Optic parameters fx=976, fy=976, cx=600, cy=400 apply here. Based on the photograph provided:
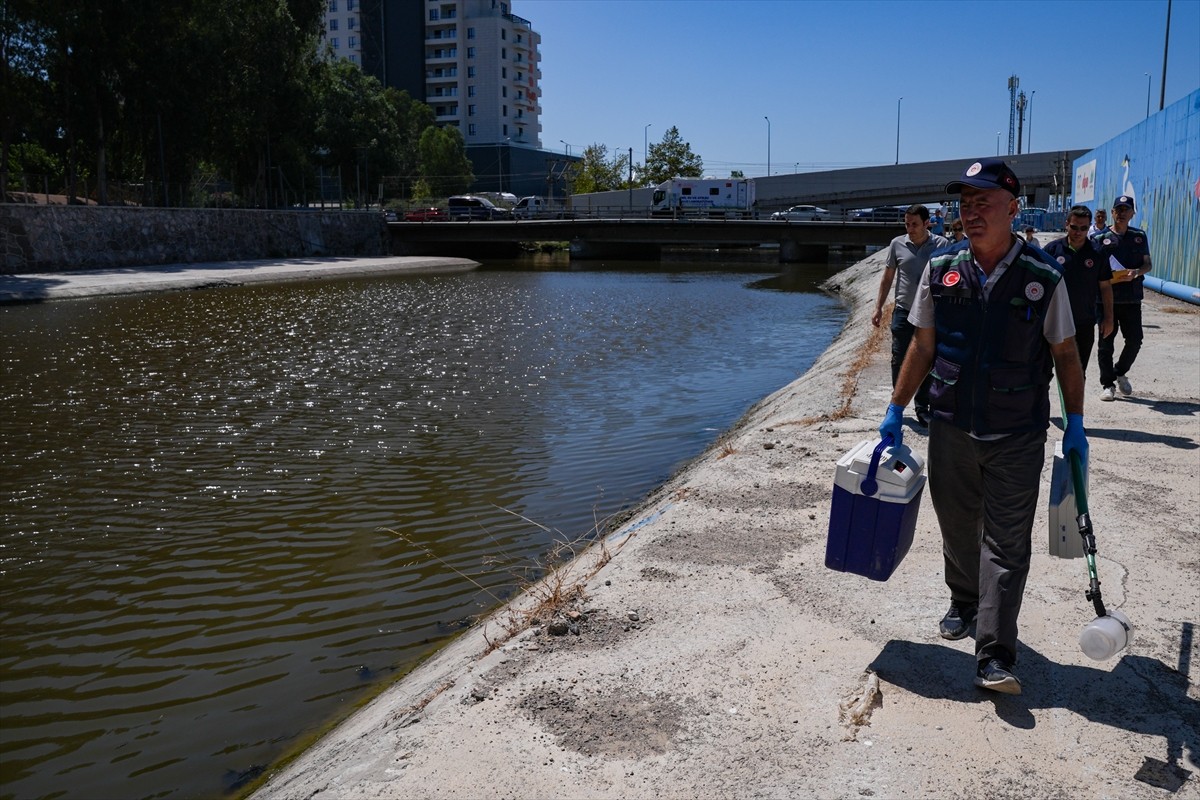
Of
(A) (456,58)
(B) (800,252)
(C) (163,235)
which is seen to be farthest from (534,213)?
(A) (456,58)

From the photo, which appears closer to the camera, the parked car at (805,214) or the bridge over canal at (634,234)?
the bridge over canal at (634,234)

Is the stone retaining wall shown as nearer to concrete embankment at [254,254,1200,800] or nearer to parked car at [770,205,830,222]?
parked car at [770,205,830,222]

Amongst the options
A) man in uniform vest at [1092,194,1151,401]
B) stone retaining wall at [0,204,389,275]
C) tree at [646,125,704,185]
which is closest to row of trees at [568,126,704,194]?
tree at [646,125,704,185]

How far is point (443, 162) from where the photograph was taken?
9362cm

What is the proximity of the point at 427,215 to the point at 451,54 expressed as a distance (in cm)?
5589

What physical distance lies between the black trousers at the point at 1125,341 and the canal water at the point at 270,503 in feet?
14.4

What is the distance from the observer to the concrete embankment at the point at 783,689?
353cm

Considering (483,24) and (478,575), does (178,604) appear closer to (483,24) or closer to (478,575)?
(478,575)

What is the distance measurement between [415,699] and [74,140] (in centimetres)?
4785

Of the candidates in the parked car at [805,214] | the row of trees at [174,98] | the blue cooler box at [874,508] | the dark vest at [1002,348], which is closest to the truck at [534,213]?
the row of trees at [174,98]

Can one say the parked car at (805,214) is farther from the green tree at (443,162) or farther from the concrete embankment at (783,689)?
the concrete embankment at (783,689)

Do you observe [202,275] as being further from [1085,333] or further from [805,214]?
[805,214]

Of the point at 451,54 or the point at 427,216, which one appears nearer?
the point at 427,216

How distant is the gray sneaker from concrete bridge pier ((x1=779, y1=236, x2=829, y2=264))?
57353 mm
